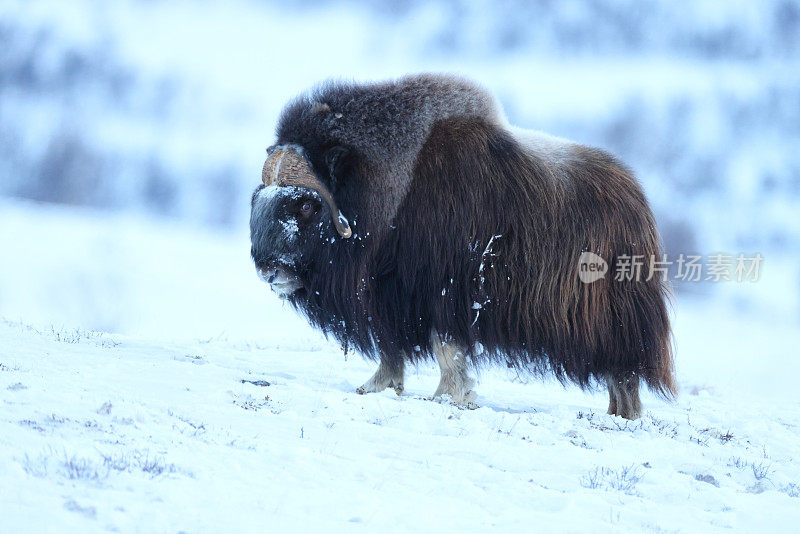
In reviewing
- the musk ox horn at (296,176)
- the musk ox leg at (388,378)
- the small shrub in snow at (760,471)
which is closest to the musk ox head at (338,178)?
the musk ox horn at (296,176)

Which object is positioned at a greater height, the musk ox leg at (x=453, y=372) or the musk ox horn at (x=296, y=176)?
the musk ox horn at (x=296, y=176)

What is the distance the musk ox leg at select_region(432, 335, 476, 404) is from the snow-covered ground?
0.27 metres

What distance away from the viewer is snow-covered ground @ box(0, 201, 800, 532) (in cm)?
176

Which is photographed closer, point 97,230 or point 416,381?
point 416,381

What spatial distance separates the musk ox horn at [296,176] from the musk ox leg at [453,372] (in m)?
0.75

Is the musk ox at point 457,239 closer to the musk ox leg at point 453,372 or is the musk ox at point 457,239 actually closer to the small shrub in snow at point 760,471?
the musk ox leg at point 453,372

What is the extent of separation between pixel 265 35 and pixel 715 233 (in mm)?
164184

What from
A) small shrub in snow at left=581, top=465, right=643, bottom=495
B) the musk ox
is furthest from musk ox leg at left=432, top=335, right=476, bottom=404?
small shrub in snow at left=581, top=465, right=643, bottom=495

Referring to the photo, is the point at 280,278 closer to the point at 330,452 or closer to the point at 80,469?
the point at 330,452

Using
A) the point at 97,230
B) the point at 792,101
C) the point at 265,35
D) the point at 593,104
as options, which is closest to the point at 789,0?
the point at 792,101

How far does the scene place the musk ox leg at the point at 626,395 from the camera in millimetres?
3803

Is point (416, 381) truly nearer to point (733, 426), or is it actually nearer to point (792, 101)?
point (733, 426)

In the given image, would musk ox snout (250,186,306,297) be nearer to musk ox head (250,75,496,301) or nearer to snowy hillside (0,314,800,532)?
musk ox head (250,75,496,301)

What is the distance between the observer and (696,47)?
403 ft
